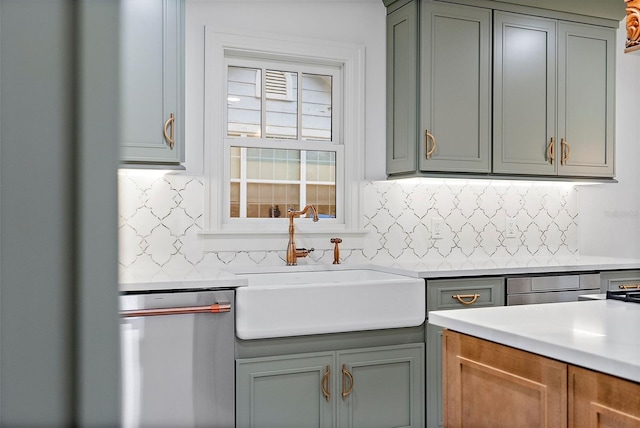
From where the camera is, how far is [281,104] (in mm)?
Answer: 3229

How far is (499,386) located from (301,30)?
2.40 meters

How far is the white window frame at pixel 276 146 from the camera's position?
299 centimetres

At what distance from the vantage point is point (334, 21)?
10.8 feet

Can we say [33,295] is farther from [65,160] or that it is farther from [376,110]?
[376,110]

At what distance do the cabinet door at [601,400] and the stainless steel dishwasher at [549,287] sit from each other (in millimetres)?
1765

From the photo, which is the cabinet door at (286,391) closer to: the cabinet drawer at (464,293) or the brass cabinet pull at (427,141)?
the cabinet drawer at (464,293)

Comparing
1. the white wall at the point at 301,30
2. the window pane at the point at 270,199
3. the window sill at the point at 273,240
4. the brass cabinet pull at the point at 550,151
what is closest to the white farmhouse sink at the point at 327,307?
the window sill at the point at 273,240

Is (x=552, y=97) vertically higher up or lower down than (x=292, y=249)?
higher up

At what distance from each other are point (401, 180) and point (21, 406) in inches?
130

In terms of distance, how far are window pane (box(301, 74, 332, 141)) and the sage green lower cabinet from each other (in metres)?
1.32

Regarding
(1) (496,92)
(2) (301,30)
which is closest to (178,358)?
(2) (301,30)

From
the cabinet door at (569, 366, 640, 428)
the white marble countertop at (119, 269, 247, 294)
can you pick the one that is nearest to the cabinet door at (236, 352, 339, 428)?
the white marble countertop at (119, 269, 247, 294)

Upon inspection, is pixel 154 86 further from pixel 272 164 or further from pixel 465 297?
pixel 465 297

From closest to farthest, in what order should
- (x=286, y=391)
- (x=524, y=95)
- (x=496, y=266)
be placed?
(x=286, y=391), (x=496, y=266), (x=524, y=95)
